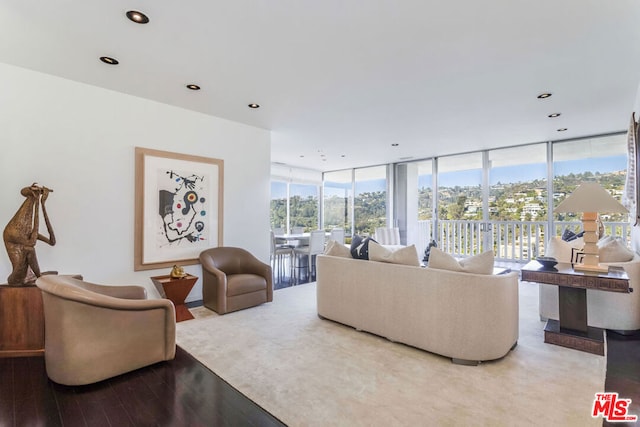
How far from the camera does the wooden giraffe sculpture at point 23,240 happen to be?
2.54m

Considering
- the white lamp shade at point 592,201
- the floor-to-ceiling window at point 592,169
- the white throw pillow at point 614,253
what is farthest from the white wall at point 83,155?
the floor-to-ceiling window at point 592,169

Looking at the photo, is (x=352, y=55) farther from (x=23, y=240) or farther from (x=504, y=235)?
(x=504, y=235)

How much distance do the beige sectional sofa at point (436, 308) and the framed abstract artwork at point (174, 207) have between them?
7.30ft

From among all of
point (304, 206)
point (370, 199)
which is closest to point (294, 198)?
point (304, 206)

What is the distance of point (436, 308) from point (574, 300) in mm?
1369

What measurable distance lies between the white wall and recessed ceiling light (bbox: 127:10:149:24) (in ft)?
5.48

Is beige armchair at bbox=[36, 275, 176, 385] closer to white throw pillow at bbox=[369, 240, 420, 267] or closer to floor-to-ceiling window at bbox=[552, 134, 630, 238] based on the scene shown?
white throw pillow at bbox=[369, 240, 420, 267]

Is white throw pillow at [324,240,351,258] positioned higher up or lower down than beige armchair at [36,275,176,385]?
higher up

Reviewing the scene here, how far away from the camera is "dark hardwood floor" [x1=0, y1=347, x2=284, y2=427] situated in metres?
1.78

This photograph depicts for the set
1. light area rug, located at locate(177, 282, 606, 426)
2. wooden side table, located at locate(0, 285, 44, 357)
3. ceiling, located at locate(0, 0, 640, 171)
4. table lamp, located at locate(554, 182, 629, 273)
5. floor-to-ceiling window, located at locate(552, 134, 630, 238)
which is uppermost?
ceiling, located at locate(0, 0, 640, 171)

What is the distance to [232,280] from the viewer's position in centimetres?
385

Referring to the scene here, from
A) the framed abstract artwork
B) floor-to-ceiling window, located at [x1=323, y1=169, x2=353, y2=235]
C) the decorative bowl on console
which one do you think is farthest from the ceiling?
floor-to-ceiling window, located at [x1=323, y1=169, x2=353, y2=235]

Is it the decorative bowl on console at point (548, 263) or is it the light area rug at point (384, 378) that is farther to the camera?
the decorative bowl on console at point (548, 263)

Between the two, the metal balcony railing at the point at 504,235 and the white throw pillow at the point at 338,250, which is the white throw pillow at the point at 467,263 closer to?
the white throw pillow at the point at 338,250
